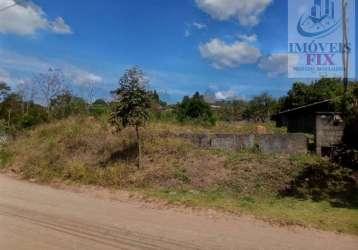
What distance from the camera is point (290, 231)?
671cm

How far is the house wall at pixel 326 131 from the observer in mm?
14776

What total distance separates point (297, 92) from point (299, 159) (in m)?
35.1

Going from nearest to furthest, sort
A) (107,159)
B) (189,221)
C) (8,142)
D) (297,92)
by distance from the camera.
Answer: (189,221), (107,159), (8,142), (297,92)

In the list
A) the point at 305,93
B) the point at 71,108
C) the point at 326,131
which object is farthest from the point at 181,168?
the point at 305,93

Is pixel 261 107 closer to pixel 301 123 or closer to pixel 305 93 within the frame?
pixel 305 93

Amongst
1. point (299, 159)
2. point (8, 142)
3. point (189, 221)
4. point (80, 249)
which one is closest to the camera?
point (80, 249)

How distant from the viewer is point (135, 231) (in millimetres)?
6535

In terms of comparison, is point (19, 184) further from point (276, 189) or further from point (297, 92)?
point (297, 92)

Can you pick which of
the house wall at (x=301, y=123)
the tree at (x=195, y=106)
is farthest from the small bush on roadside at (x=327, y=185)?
the tree at (x=195, y=106)

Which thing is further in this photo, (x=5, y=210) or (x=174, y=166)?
(x=174, y=166)

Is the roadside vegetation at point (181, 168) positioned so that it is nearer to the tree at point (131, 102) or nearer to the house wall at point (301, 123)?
the tree at point (131, 102)

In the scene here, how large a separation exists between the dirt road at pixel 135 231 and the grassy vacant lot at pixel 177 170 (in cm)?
81

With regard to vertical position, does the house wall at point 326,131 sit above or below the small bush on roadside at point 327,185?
above

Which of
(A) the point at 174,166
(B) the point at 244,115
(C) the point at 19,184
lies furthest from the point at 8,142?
(B) the point at 244,115
